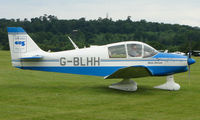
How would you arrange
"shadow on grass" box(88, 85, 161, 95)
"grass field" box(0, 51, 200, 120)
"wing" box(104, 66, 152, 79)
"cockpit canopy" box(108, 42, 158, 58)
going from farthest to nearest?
"cockpit canopy" box(108, 42, 158, 58)
"shadow on grass" box(88, 85, 161, 95)
"wing" box(104, 66, 152, 79)
"grass field" box(0, 51, 200, 120)

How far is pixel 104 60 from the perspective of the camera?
10.7m

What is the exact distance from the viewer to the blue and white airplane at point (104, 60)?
1056cm

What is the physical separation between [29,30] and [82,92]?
270 ft

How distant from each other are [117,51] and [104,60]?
0.57 m

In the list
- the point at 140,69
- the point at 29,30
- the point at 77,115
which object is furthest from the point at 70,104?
the point at 29,30

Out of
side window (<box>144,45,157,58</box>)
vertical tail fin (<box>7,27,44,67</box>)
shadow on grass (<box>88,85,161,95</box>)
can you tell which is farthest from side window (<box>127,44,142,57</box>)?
vertical tail fin (<box>7,27,44,67</box>)

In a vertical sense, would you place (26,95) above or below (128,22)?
below

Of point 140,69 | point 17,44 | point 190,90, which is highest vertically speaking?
point 17,44

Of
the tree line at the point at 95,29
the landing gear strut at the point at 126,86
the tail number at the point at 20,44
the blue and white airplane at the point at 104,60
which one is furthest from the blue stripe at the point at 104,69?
the tree line at the point at 95,29

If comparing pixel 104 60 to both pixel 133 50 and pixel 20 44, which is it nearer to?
pixel 133 50

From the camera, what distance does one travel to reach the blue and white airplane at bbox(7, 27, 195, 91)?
10562 mm

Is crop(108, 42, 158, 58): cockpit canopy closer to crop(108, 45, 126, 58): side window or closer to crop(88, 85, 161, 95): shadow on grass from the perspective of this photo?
crop(108, 45, 126, 58): side window

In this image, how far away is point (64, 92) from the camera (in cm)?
1007

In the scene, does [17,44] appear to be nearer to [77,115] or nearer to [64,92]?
[64,92]
